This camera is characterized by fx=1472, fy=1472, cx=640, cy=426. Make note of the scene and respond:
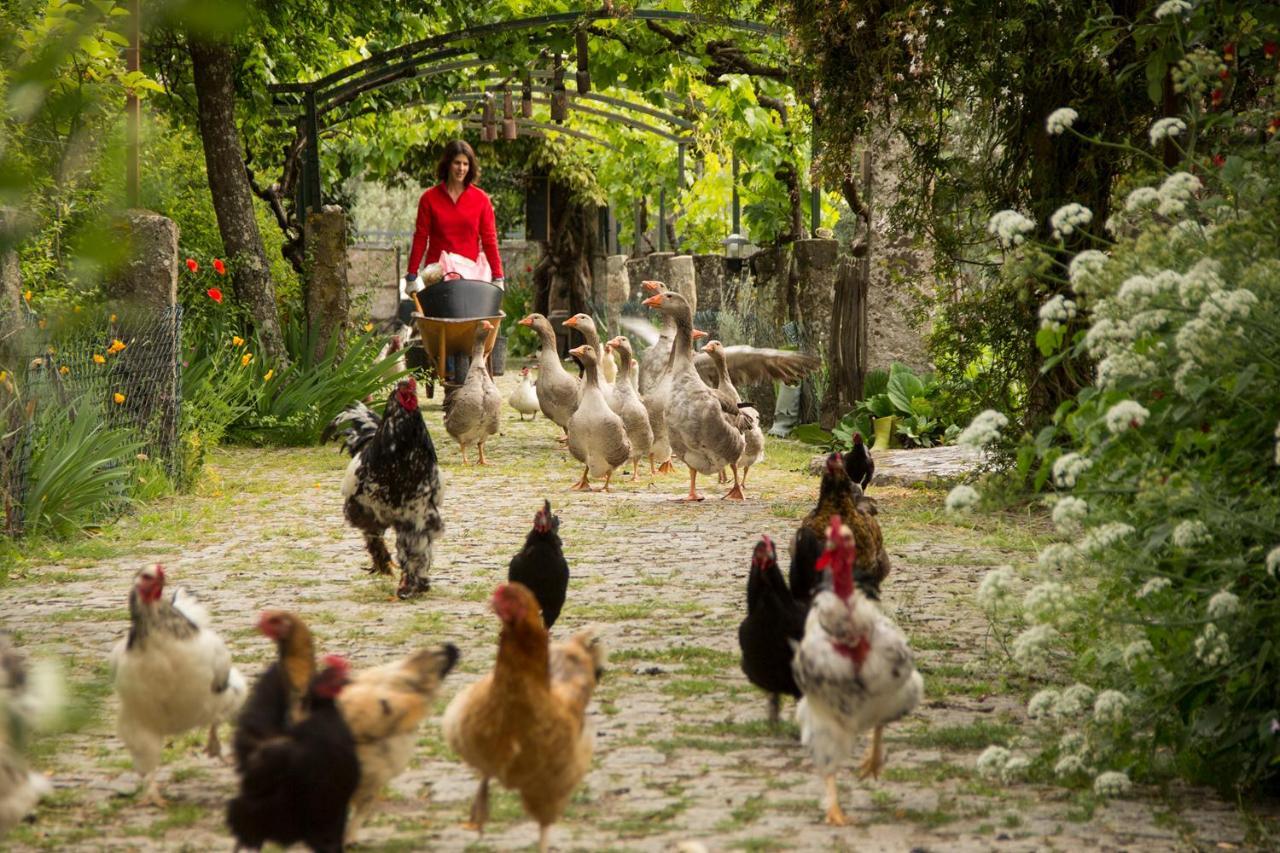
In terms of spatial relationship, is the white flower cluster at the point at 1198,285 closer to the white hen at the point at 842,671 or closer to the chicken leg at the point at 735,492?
the white hen at the point at 842,671

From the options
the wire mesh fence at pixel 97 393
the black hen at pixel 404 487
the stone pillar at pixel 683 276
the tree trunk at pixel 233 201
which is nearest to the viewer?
the black hen at pixel 404 487

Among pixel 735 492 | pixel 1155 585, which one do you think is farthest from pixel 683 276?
pixel 1155 585

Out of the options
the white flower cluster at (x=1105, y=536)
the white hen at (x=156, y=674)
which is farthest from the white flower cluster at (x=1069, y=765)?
the white hen at (x=156, y=674)

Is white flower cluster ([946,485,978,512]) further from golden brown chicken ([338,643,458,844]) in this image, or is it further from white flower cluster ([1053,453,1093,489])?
golden brown chicken ([338,643,458,844])

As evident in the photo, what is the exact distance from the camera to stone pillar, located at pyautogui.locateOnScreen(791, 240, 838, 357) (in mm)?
16328

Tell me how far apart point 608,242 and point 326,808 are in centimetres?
3039

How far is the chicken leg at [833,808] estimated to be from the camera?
424 cm

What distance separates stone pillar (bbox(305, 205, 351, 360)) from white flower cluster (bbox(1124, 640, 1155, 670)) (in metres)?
12.6

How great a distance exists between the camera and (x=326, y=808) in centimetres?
351

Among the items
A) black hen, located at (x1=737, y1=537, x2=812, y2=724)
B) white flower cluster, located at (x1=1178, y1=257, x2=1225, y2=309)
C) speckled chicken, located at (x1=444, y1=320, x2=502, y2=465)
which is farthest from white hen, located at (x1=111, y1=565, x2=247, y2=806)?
speckled chicken, located at (x1=444, y1=320, x2=502, y2=465)

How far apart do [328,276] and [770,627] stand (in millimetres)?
12039

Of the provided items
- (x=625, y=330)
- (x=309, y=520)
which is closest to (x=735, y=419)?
(x=309, y=520)

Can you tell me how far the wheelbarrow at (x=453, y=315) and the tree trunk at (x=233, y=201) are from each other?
1645 millimetres

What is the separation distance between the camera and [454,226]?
1548 cm
